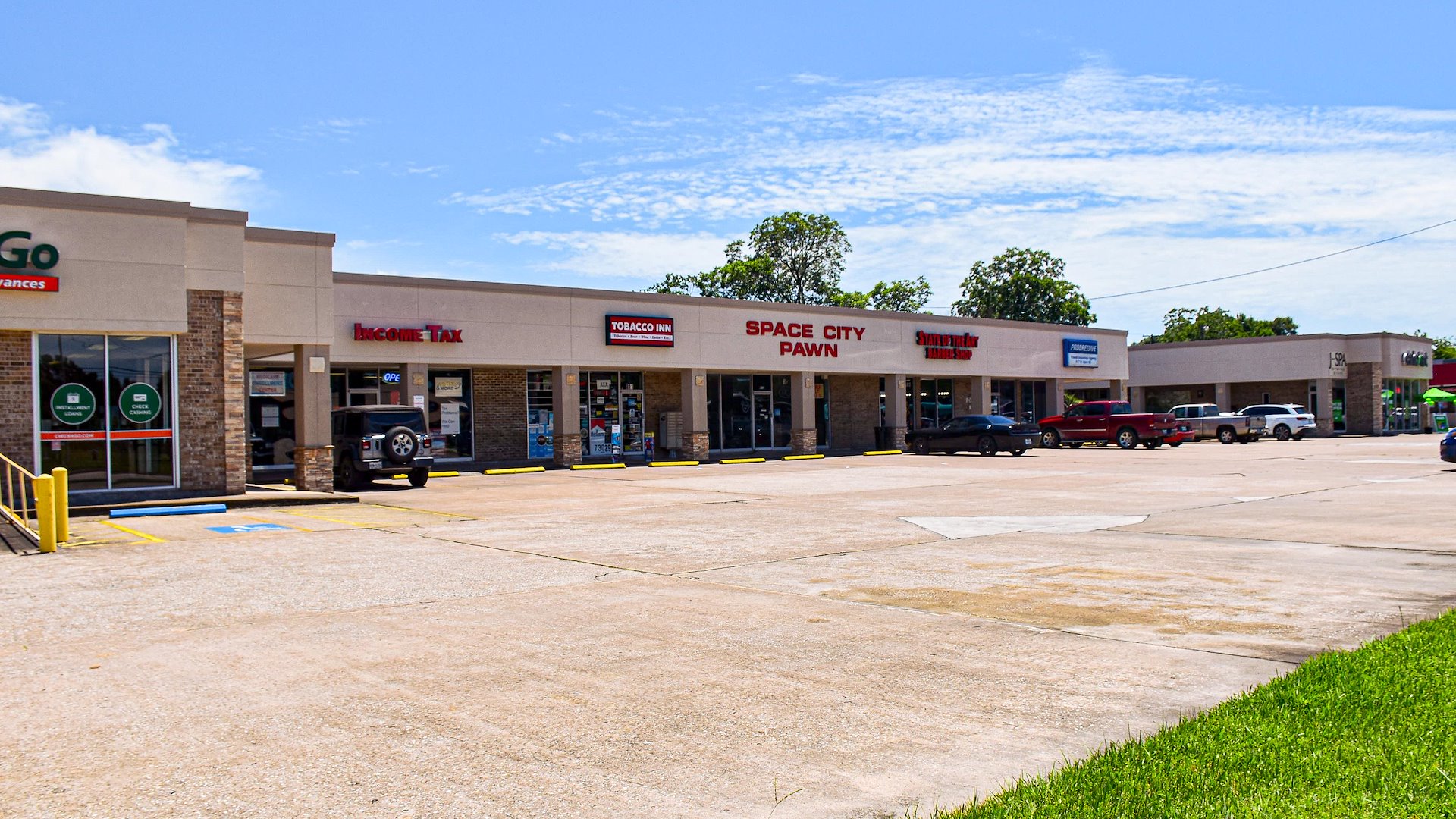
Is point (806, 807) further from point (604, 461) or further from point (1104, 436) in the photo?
point (1104, 436)

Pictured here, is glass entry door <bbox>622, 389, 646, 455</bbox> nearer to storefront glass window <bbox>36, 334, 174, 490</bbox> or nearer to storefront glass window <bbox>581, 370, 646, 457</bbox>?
storefront glass window <bbox>581, 370, 646, 457</bbox>

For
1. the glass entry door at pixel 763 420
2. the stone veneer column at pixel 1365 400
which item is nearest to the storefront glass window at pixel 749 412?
the glass entry door at pixel 763 420

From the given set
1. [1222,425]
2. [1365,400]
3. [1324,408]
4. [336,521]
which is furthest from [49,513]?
[1365,400]

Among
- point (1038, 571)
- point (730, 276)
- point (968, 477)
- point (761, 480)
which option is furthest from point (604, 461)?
point (730, 276)

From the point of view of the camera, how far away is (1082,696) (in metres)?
5.97

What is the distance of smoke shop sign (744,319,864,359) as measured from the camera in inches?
1489

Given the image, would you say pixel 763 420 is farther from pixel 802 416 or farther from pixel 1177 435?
pixel 1177 435

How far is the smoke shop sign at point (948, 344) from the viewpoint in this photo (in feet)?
140

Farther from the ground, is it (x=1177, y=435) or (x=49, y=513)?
(x=49, y=513)

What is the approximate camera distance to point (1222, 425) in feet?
154

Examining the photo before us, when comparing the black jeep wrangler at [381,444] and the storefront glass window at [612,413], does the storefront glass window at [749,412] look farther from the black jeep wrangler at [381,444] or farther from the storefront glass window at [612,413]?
the black jeep wrangler at [381,444]

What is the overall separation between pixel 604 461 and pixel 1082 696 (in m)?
29.6

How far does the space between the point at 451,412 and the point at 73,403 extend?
45.2ft

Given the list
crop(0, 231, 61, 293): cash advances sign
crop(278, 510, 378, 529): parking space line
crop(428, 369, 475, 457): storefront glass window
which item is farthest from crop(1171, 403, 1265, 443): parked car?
crop(0, 231, 61, 293): cash advances sign
